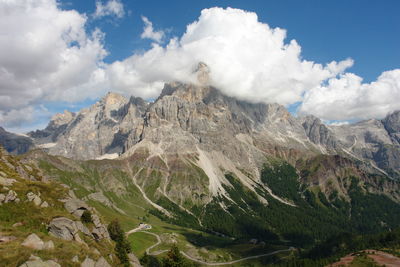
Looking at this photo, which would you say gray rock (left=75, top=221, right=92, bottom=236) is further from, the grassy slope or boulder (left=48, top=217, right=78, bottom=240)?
boulder (left=48, top=217, right=78, bottom=240)

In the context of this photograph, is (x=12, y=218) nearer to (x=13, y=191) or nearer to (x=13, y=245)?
(x=13, y=191)

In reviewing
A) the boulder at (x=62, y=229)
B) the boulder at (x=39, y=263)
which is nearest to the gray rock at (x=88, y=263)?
the boulder at (x=39, y=263)

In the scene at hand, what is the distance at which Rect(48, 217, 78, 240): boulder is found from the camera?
2608 inches

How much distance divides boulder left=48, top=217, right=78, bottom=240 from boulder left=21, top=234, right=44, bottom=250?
11.1m

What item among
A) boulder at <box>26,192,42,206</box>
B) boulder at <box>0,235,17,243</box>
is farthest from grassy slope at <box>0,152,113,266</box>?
boulder at <box>26,192,42,206</box>

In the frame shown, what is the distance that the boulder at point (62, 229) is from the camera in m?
66.2

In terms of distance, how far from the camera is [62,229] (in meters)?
67.1

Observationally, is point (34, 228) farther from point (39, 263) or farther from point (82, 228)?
point (39, 263)

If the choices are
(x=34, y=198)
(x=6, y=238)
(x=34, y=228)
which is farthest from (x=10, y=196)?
(x=6, y=238)

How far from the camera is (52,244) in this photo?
56.1 metres

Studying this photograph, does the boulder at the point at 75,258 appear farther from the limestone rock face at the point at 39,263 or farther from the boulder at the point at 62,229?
the boulder at the point at 62,229

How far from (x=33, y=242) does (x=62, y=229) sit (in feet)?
44.2

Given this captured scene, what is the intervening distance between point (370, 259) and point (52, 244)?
336ft

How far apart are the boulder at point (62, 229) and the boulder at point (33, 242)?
1111 centimetres
